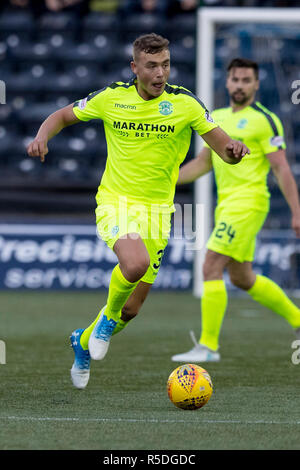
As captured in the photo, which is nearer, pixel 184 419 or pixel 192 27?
pixel 184 419

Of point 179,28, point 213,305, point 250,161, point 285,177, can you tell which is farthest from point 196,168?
point 179,28

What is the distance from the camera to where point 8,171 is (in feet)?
51.0

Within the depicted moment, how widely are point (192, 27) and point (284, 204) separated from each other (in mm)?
4664

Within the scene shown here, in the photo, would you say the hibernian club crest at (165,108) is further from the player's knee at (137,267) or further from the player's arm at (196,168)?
the player's arm at (196,168)

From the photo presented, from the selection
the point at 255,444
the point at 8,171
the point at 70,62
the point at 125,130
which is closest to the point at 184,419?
the point at 255,444

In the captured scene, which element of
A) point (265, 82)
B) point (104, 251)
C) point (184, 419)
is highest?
point (265, 82)

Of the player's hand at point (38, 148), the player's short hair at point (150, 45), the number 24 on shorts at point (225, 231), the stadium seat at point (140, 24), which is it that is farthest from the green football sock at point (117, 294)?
the stadium seat at point (140, 24)

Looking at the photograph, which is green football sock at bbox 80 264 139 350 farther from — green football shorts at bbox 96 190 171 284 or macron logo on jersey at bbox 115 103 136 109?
macron logo on jersey at bbox 115 103 136 109

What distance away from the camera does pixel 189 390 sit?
4.93 meters

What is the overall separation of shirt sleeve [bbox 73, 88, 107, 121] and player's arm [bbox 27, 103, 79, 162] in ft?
0.15

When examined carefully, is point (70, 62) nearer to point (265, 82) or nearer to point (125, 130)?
point (265, 82)

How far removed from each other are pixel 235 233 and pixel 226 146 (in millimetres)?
1969
